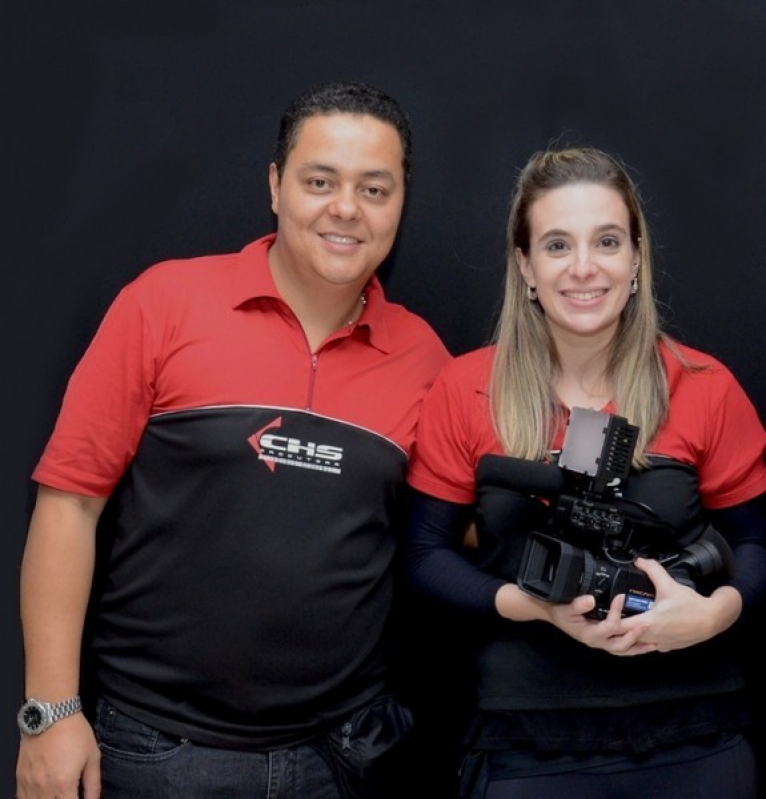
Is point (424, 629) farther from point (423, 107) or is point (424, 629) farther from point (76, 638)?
point (423, 107)

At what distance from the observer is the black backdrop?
96.0 inches

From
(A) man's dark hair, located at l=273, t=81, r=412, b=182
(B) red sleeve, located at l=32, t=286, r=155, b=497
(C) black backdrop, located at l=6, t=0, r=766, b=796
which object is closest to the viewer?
(B) red sleeve, located at l=32, t=286, r=155, b=497

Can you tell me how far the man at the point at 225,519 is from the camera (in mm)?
1956

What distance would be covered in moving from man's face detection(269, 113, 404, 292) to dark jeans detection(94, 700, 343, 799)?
2.96ft

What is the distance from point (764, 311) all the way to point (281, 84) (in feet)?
4.09

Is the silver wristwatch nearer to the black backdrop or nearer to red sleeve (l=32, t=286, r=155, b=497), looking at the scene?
red sleeve (l=32, t=286, r=155, b=497)

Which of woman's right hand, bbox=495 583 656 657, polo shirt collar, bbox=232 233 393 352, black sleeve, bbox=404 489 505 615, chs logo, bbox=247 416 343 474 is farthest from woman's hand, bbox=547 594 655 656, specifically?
polo shirt collar, bbox=232 233 393 352

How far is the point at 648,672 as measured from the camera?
80.0 inches

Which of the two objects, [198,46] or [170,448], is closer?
[170,448]

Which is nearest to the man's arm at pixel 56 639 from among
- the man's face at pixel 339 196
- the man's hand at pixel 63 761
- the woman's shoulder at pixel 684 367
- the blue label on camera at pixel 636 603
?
the man's hand at pixel 63 761

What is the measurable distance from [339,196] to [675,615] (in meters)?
0.97

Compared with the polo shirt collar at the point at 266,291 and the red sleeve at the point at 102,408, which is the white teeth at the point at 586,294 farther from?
the red sleeve at the point at 102,408

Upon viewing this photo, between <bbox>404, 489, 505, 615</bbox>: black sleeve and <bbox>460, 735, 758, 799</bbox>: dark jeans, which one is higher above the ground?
<bbox>404, 489, 505, 615</bbox>: black sleeve

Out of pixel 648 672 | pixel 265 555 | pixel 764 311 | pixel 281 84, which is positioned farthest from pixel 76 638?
pixel 764 311
